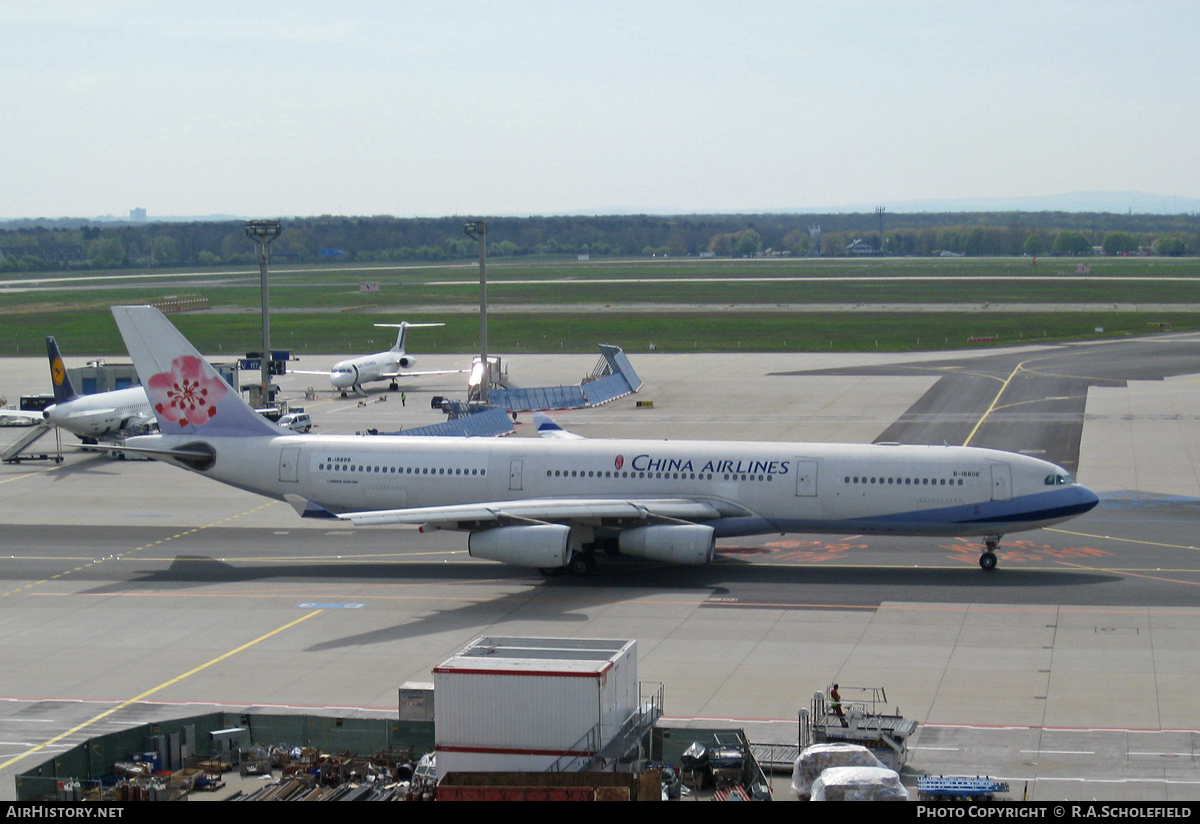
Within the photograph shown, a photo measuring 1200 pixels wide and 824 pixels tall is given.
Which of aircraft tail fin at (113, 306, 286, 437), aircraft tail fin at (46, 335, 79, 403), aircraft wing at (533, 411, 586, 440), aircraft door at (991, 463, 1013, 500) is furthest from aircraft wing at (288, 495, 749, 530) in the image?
aircraft tail fin at (46, 335, 79, 403)

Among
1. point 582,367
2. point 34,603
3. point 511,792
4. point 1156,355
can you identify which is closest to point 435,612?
point 34,603

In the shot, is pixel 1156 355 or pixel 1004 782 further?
pixel 1156 355

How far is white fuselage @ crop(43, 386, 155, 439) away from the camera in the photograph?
232 feet

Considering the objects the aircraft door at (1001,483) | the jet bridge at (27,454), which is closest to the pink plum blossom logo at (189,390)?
the jet bridge at (27,454)

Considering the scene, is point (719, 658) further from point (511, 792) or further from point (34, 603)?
point (34, 603)

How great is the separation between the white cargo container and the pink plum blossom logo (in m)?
27.3

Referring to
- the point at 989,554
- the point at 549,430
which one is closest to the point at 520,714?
the point at 989,554

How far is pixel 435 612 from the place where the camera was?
41500 millimetres

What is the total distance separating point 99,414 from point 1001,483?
48.6 metres

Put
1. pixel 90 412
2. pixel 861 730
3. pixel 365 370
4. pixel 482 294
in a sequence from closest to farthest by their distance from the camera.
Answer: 1. pixel 861 730
2. pixel 90 412
3. pixel 482 294
4. pixel 365 370

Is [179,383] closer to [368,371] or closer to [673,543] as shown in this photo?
[673,543]

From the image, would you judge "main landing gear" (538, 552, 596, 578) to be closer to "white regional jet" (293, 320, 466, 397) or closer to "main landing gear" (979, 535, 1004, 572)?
"main landing gear" (979, 535, 1004, 572)

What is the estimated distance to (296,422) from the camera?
78.6m
